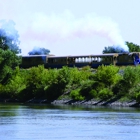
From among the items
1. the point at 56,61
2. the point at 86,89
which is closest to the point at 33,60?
the point at 56,61

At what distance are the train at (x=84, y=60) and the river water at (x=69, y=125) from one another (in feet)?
148

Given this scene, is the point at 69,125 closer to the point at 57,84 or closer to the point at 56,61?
the point at 57,84

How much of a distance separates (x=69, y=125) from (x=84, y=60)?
227 feet

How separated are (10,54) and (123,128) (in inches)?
2385

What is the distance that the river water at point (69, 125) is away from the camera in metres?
54.0

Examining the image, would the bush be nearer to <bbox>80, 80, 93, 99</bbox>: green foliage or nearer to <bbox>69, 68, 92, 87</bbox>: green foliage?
<bbox>80, 80, 93, 99</bbox>: green foliage

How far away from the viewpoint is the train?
401 ft

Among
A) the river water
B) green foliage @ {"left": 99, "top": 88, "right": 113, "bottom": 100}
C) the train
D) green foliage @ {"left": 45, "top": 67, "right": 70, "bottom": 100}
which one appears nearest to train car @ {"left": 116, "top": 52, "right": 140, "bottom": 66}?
the train

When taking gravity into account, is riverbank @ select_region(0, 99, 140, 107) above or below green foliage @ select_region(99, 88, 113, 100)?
below

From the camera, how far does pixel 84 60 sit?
130750mm

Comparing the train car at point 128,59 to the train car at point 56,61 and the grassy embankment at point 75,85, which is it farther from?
the train car at point 56,61

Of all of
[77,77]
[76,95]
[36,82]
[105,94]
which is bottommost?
[76,95]

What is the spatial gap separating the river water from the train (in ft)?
148

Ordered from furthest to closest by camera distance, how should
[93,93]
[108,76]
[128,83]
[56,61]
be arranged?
1. [56,61]
2. [108,76]
3. [93,93]
4. [128,83]
